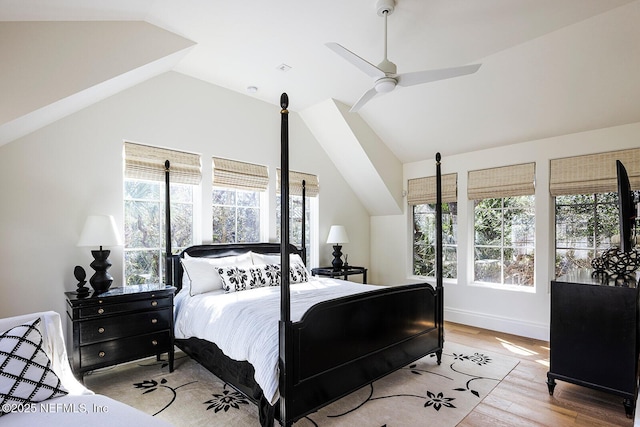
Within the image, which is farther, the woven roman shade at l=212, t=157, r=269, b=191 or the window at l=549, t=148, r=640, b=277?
the woven roman shade at l=212, t=157, r=269, b=191

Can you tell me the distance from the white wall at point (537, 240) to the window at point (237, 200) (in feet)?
7.78

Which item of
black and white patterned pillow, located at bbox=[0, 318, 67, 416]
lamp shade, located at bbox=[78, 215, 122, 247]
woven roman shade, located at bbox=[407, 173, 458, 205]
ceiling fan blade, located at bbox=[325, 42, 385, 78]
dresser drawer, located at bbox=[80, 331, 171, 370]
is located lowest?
dresser drawer, located at bbox=[80, 331, 171, 370]

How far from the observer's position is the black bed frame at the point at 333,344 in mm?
2125

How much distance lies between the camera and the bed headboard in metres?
3.51

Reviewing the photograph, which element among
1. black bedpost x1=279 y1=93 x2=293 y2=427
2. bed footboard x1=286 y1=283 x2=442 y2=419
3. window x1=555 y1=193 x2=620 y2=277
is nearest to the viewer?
black bedpost x1=279 y1=93 x2=293 y2=427

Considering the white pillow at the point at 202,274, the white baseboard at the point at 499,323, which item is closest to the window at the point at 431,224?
the white baseboard at the point at 499,323

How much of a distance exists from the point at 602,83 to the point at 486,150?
1.50 meters

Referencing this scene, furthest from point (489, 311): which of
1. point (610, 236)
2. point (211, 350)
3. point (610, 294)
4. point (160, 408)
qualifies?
point (160, 408)

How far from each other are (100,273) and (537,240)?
187 inches

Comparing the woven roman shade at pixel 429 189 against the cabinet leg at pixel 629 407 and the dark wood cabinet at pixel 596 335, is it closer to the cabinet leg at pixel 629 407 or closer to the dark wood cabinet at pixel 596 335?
the dark wood cabinet at pixel 596 335

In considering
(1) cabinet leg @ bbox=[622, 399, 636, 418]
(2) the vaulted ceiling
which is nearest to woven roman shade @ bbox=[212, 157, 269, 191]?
(2) the vaulted ceiling

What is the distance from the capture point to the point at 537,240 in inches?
→ 164

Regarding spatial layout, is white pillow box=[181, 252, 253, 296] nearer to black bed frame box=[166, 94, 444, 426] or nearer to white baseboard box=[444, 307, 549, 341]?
black bed frame box=[166, 94, 444, 426]

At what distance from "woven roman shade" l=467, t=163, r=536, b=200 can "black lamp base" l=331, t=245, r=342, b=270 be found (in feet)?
6.59
